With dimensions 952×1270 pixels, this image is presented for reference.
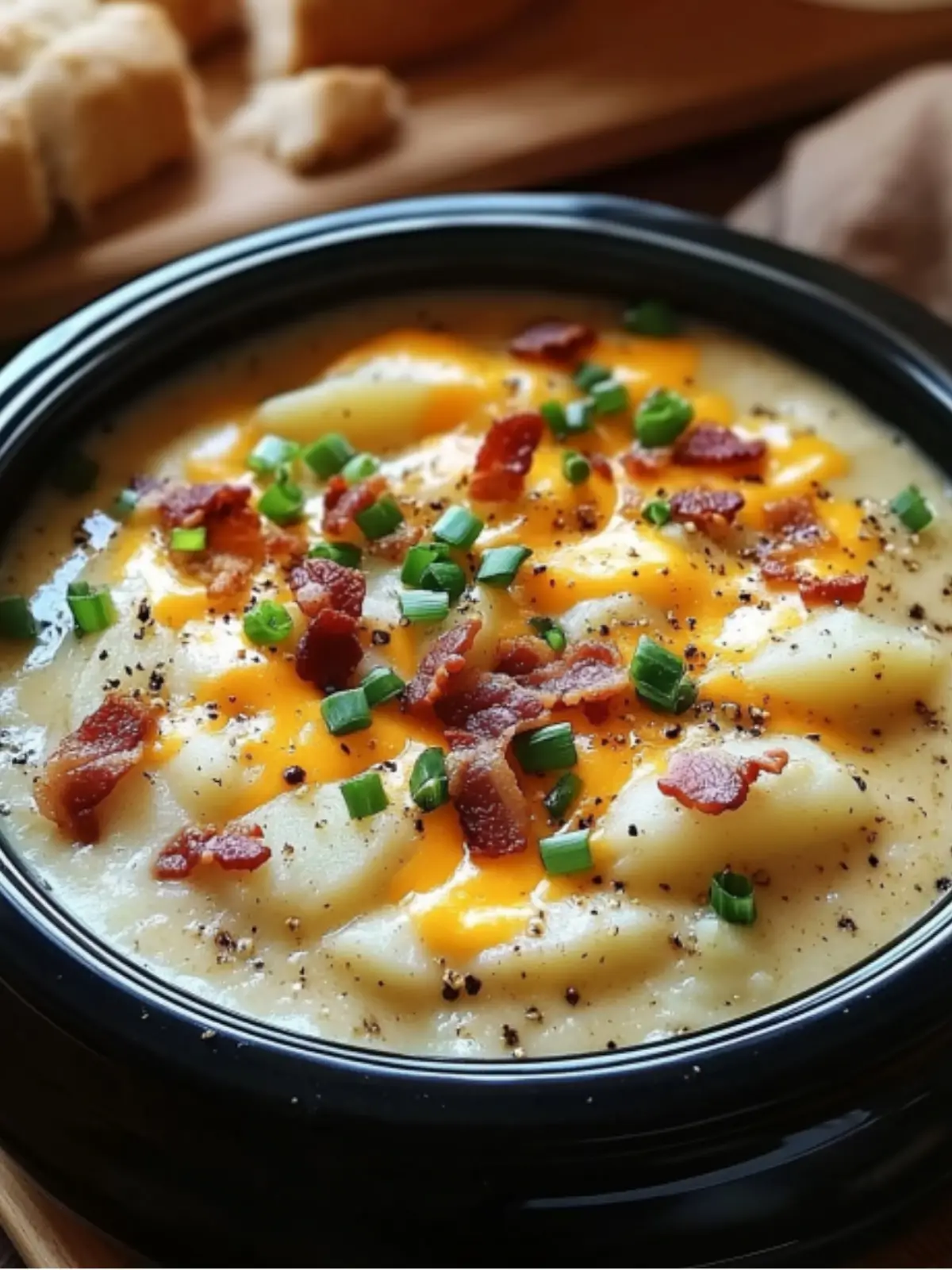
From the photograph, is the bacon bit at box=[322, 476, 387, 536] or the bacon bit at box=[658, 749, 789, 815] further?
the bacon bit at box=[322, 476, 387, 536]

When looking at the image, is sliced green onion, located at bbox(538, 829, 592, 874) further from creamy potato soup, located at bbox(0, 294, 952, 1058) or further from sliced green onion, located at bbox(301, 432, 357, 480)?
sliced green onion, located at bbox(301, 432, 357, 480)

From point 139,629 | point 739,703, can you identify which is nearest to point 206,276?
point 139,629

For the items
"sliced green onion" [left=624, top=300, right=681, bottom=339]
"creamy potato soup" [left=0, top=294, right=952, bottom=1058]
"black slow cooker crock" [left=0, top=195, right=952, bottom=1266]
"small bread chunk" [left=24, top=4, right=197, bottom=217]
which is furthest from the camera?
"small bread chunk" [left=24, top=4, right=197, bottom=217]

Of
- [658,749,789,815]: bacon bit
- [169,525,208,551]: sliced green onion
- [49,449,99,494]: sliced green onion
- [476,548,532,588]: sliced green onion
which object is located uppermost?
[49,449,99,494]: sliced green onion

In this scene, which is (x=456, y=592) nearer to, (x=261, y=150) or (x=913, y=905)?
(x=913, y=905)

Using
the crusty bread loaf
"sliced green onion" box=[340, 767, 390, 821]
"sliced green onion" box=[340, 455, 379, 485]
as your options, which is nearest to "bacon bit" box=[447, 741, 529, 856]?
"sliced green onion" box=[340, 767, 390, 821]

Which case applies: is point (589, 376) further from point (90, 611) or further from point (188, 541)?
point (90, 611)

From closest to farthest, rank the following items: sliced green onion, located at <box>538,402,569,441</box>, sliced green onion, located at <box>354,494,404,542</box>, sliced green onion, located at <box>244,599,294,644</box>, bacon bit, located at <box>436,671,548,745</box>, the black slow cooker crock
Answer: the black slow cooker crock, bacon bit, located at <box>436,671,548,745</box>, sliced green onion, located at <box>244,599,294,644</box>, sliced green onion, located at <box>354,494,404,542</box>, sliced green onion, located at <box>538,402,569,441</box>
